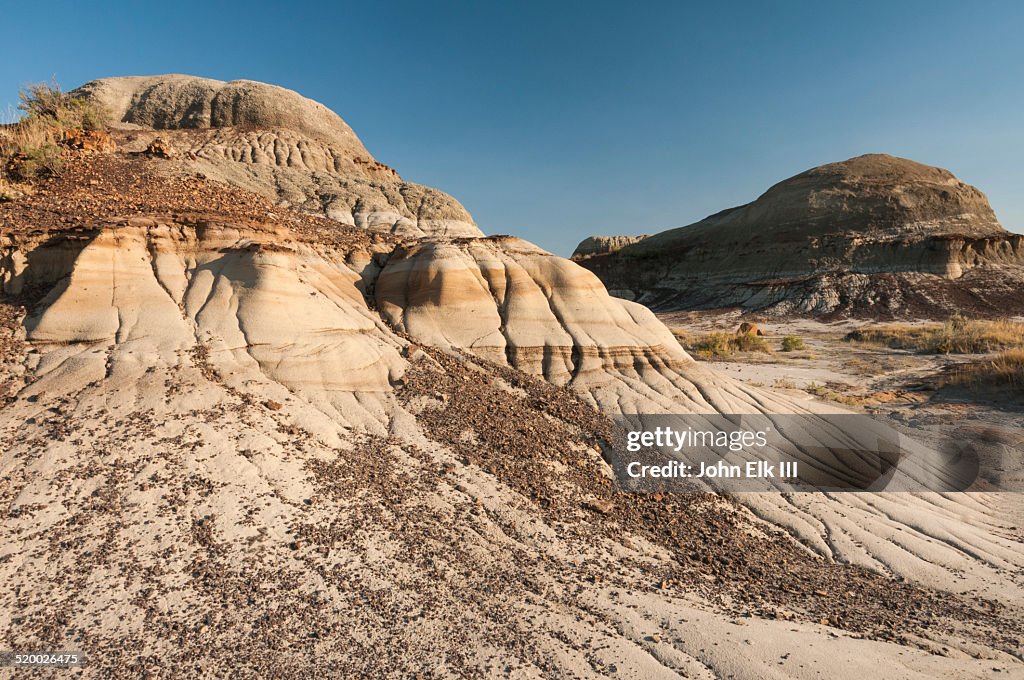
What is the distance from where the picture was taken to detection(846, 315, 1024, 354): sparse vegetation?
2237 centimetres

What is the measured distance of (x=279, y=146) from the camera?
19656mm

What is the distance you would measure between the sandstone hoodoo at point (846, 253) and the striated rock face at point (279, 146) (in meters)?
32.9

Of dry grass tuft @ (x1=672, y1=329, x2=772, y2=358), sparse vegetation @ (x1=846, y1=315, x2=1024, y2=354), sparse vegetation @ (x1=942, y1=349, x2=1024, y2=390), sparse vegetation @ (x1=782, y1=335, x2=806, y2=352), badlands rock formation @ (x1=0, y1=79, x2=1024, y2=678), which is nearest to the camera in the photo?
badlands rock formation @ (x1=0, y1=79, x2=1024, y2=678)

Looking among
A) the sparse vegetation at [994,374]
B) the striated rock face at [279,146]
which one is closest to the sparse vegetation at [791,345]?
the sparse vegetation at [994,374]

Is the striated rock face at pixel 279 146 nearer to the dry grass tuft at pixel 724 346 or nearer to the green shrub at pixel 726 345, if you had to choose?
the dry grass tuft at pixel 724 346

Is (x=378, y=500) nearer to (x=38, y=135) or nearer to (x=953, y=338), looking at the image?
(x=38, y=135)

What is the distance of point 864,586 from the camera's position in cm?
598

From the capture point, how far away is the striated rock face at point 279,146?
16367 mm

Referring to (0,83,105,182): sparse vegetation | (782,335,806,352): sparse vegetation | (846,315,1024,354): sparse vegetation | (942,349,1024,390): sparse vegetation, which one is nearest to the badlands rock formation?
(0,83,105,182): sparse vegetation

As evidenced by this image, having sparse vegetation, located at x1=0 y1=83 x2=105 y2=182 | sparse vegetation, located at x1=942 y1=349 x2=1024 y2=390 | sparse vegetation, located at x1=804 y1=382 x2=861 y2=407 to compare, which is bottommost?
sparse vegetation, located at x1=804 y1=382 x2=861 y2=407

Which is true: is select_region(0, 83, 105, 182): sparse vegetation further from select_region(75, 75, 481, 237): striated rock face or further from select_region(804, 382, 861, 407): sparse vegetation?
select_region(804, 382, 861, 407): sparse vegetation

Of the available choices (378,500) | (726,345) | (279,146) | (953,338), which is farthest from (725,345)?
(378,500)

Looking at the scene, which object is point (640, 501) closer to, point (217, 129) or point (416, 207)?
point (416, 207)

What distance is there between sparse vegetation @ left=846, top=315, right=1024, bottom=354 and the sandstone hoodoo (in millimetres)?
9753
